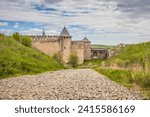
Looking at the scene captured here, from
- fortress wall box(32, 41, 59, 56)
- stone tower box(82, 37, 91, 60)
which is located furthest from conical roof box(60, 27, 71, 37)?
stone tower box(82, 37, 91, 60)

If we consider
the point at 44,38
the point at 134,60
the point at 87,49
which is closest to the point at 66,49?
the point at 44,38

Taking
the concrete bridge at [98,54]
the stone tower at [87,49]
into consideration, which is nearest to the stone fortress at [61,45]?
the stone tower at [87,49]

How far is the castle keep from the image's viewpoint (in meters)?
75.2

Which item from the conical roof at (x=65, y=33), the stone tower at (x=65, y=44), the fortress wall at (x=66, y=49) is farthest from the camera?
the conical roof at (x=65, y=33)

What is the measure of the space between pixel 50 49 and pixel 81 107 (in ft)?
220

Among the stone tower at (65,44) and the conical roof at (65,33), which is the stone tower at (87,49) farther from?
the stone tower at (65,44)

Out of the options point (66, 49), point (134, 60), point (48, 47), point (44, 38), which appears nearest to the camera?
point (134, 60)

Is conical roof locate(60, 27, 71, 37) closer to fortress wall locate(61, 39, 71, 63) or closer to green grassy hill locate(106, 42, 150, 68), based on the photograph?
fortress wall locate(61, 39, 71, 63)

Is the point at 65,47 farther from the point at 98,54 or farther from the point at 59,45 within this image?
the point at 98,54

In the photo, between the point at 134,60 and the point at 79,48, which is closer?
the point at 134,60

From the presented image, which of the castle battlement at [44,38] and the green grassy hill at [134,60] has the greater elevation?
the castle battlement at [44,38]

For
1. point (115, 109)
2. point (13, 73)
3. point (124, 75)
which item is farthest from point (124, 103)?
point (13, 73)

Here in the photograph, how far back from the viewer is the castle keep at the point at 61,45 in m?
75.2

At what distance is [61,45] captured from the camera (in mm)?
76812
